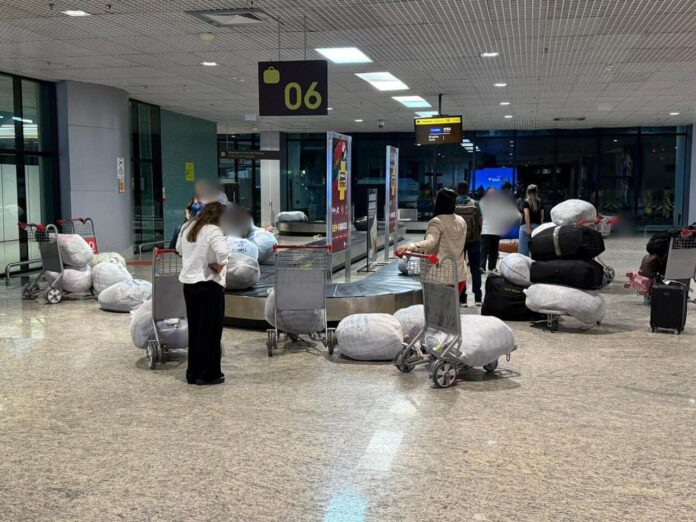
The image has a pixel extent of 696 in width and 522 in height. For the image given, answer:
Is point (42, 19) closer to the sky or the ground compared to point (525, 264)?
closer to the sky

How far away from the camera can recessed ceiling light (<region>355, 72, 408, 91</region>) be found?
502 inches

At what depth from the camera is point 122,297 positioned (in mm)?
9109

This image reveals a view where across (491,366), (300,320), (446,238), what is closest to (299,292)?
(300,320)

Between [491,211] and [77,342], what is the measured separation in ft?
22.7

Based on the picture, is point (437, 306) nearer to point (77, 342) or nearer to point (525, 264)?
point (525, 264)

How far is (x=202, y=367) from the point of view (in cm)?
568

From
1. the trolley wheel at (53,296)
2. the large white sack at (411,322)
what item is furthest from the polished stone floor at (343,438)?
the trolley wheel at (53,296)

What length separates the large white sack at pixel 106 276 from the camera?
10.0 meters

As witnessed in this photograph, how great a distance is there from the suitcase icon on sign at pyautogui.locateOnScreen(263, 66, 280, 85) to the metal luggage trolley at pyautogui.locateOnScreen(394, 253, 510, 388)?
3325mm

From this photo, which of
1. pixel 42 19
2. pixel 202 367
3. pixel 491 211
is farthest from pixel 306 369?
pixel 491 211

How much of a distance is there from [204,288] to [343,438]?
6.04ft

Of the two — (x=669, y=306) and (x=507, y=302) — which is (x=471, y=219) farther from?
(x=669, y=306)

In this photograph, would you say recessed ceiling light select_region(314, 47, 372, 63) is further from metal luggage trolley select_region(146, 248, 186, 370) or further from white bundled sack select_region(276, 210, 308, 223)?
white bundled sack select_region(276, 210, 308, 223)

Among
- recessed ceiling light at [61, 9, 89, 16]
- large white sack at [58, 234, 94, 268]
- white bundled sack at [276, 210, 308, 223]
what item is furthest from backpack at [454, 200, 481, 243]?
white bundled sack at [276, 210, 308, 223]
